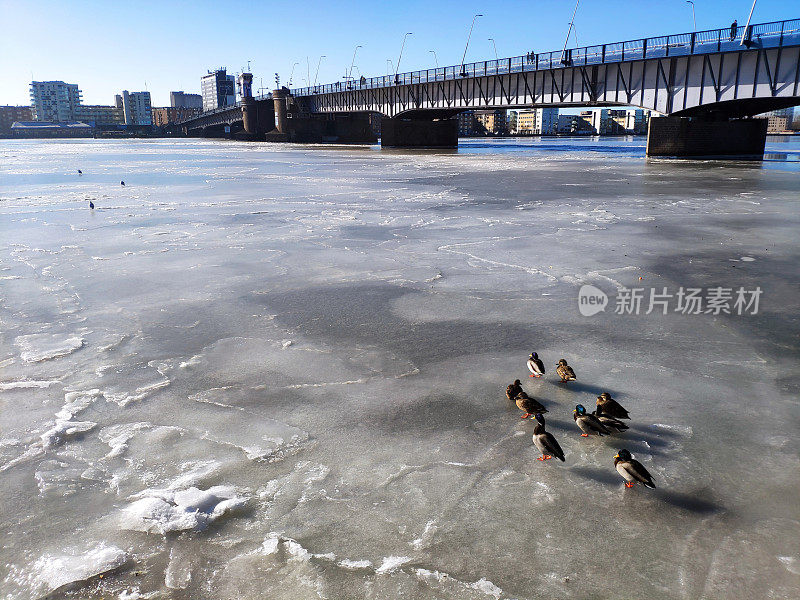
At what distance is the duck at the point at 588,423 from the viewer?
5934 mm

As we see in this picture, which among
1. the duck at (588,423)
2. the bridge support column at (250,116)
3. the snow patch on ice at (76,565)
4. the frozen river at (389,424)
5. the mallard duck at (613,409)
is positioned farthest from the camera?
the bridge support column at (250,116)

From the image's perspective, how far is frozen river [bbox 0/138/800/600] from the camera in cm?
430

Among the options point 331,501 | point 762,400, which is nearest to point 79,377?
point 331,501

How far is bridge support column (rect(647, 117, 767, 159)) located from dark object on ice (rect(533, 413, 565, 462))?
52.6 meters

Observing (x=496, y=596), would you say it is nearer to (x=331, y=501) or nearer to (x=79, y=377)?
(x=331, y=501)

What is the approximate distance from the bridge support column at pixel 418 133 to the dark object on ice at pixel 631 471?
293 ft

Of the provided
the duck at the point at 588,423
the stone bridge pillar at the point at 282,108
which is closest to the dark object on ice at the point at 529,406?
the duck at the point at 588,423

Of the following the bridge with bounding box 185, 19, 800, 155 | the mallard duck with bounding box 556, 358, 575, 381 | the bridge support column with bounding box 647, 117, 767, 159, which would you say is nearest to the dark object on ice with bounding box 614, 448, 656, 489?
the mallard duck with bounding box 556, 358, 575, 381

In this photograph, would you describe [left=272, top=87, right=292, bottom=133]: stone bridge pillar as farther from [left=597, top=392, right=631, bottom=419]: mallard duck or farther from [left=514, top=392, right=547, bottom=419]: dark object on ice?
[left=597, top=392, right=631, bottom=419]: mallard duck

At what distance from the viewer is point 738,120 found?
54344mm

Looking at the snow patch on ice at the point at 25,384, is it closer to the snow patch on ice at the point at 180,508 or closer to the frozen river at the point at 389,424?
the frozen river at the point at 389,424

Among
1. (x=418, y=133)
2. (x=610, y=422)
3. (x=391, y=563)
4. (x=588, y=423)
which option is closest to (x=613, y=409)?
(x=610, y=422)

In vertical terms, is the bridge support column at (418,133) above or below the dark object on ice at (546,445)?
above

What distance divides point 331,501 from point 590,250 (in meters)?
11.3
